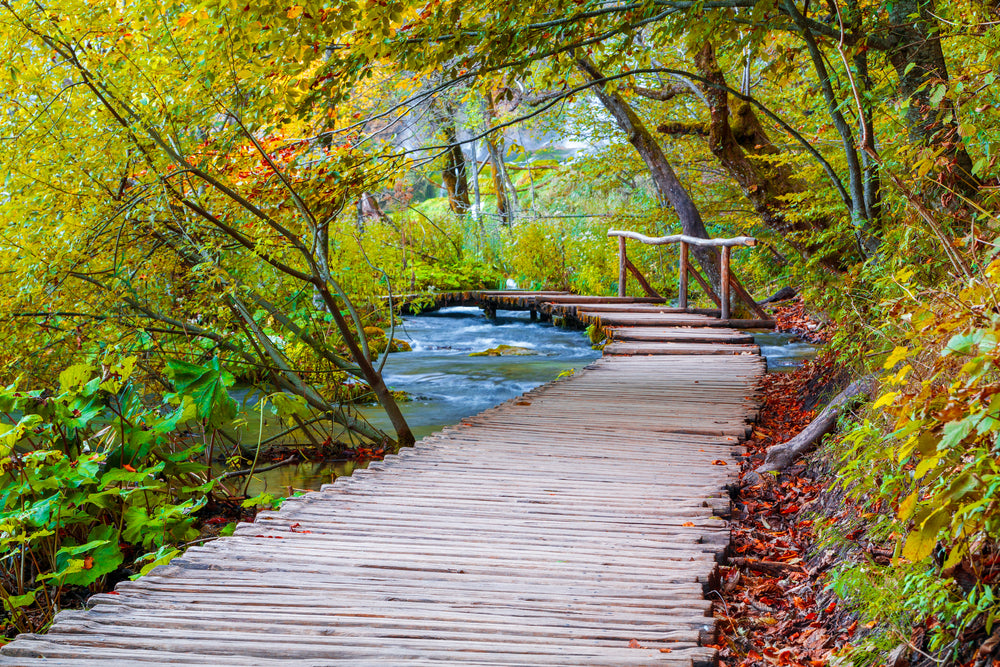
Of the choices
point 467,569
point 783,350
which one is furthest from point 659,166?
point 467,569

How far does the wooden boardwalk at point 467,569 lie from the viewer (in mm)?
2238

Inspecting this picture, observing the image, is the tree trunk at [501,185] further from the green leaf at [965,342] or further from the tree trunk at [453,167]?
the green leaf at [965,342]

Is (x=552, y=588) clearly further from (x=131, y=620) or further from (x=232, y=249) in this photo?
(x=232, y=249)

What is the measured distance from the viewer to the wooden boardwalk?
2.24m

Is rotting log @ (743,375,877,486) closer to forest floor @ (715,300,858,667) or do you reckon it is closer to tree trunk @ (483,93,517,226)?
forest floor @ (715,300,858,667)

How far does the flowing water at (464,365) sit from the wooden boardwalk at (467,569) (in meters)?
2.39

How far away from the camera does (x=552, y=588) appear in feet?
8.89

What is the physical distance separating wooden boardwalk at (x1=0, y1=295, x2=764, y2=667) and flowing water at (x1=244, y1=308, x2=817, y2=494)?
239 centimetres

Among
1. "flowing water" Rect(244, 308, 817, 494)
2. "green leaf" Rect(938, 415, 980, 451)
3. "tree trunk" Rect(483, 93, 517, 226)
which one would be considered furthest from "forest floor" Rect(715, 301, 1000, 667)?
"tree trunk" Rect(483, 93, 517, 226)

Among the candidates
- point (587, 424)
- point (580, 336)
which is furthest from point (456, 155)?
point (587, 424)

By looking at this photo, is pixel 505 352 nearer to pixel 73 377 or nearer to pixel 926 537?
pixel 73 377

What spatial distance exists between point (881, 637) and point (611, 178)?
12.9 m

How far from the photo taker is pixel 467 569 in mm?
2893

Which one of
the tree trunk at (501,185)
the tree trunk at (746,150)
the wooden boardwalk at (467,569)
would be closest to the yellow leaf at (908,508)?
the wooden boardwalk at (467,569)
